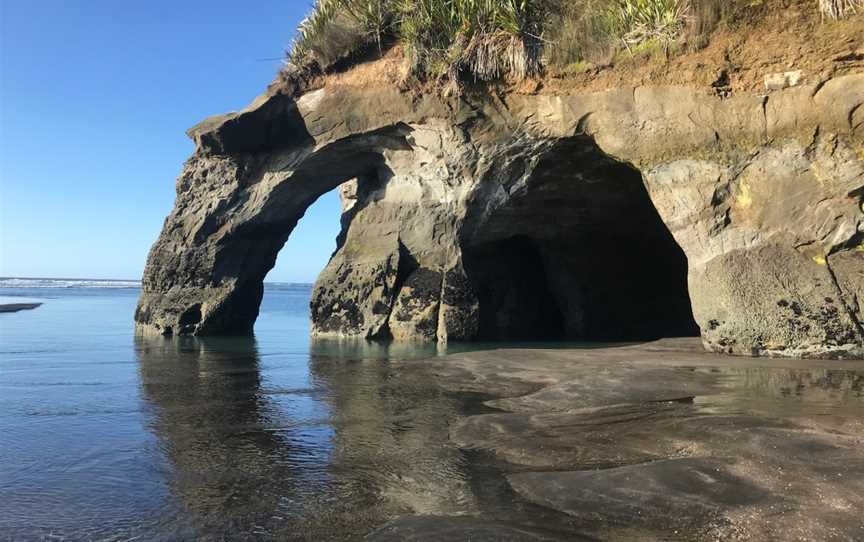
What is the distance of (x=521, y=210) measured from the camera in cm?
1662

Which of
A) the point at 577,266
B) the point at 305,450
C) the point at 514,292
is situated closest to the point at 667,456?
the point at 305,450

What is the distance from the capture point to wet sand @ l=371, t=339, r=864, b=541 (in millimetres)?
3643

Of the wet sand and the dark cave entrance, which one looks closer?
the wet sand

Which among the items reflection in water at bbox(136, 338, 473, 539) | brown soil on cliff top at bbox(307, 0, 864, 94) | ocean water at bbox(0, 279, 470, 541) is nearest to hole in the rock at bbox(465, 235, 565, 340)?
brown soil on cliff top at bbox(307, 0, 864, 94)

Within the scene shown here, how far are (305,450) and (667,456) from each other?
2953 millimetres

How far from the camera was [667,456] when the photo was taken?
4898 millimetres

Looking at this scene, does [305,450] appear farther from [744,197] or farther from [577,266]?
[577,266]

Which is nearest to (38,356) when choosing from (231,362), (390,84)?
(231,362)

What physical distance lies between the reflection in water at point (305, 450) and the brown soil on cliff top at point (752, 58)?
7157 mm

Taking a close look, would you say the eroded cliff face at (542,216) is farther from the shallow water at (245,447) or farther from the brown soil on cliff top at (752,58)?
the shallow water at (245,447)

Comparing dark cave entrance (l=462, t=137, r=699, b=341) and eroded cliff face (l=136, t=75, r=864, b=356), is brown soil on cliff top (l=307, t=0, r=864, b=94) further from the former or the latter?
dark cave entrance (l=462, t=137, r=699, b=341)

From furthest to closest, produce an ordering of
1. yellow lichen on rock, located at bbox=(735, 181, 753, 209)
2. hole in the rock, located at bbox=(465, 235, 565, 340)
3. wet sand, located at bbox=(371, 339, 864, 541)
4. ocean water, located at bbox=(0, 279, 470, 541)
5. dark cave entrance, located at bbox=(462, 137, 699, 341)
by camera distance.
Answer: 1. hole in the rock, located at bbox=(465, 235, 565, 340)
2. dark cave entrance, located at bbox=(462, 137, 699, 341)
3. yellow lichen on rock, located at bbox=(735, 181, 753, 209)
4. ocean water, located at bbox=(0, 279, 470, 541)
5. wet sand, located at bbox=(371, 339, 864, 541)

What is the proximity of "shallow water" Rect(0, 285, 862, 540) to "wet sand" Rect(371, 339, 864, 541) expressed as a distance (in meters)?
0.13

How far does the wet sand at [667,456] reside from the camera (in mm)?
3643
